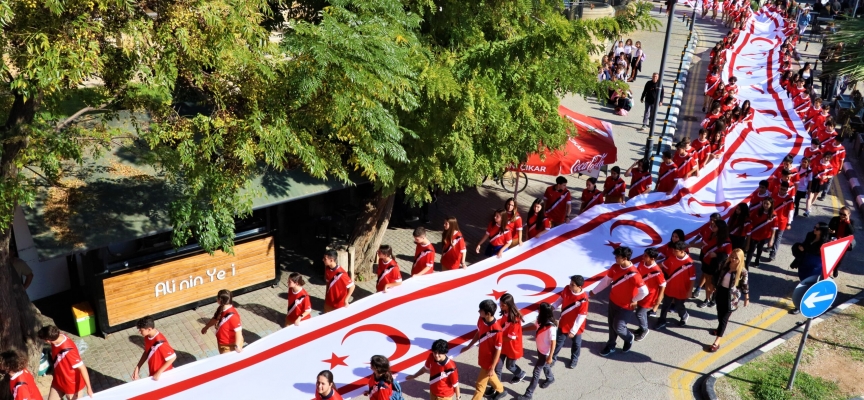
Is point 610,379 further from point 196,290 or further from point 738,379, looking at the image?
point 196,290

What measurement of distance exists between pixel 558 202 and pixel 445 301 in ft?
12.7

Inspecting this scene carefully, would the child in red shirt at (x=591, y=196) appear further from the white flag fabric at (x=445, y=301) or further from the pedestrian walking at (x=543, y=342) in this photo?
the pedestrian walking at (x=543, y=342)

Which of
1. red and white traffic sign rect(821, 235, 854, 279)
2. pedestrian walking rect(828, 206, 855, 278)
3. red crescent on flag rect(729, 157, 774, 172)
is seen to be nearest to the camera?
red and white traffic sign rect(821, 235, 854, 279)

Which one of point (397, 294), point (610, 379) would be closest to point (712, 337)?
point (610, 379)

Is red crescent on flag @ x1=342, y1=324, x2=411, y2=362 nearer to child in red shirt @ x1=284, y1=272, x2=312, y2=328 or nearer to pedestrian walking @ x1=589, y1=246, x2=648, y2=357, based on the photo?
child in red shirt @ x1=284, y1=272, x2=312, y2=328

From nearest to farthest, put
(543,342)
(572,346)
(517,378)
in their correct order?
(543,342) → (517,378) → (572,346)

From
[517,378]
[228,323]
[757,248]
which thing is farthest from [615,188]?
[228,323]

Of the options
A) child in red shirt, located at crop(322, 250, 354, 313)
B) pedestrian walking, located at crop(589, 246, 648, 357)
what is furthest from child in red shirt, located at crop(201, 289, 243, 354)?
pedestrian walking, located at crop(589, 246, 648, 357)

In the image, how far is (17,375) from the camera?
25.5ft

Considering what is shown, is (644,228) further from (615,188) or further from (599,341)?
(599,341)

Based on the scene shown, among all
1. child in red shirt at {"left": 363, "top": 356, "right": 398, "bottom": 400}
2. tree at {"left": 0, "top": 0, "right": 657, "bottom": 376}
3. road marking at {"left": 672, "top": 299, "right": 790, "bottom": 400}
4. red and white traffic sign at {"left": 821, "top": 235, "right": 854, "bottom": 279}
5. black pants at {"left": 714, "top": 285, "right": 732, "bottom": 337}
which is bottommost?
road marking at {"left": 672, "top": 299, "right": 790, "bottom": 400}

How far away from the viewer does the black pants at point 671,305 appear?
1148 cm

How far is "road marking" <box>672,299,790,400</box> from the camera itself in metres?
10.1

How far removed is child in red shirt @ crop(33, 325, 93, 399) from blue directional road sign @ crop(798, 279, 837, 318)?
8.41 m
